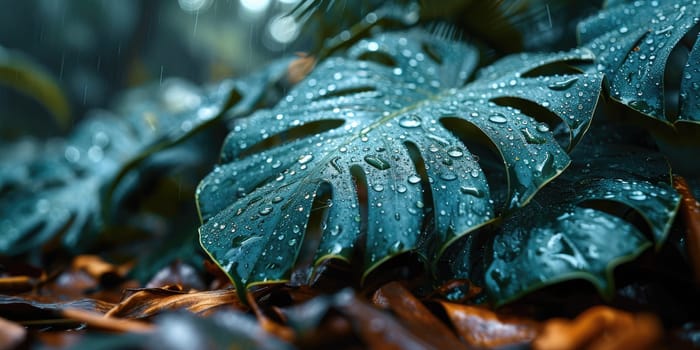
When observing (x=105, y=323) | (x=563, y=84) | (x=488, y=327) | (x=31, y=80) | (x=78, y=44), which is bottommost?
(x=488, y=327)

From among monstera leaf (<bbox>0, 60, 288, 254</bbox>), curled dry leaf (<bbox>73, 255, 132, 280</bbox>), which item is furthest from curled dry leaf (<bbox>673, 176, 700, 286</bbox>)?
curled dry leaf (<bbox>73, 255, 132, 280</bbox>)

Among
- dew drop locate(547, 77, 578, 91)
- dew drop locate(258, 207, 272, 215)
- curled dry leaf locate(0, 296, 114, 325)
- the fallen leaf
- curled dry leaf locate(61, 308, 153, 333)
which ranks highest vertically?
dew drop locate(547, 77, 578, 91)

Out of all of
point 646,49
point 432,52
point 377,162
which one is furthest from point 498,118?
point 432,52

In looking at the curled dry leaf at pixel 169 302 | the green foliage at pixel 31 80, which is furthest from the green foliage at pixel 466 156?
the green foliage at pixel 31 80

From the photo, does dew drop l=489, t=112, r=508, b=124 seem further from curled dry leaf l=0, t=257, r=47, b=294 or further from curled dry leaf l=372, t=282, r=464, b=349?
curled dry leaf l=0, t=257, r=47, b=294

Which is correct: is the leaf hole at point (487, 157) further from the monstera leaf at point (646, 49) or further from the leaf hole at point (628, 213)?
the monstera leaf at point (646, 49)

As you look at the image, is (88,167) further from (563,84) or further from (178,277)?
(563,84)

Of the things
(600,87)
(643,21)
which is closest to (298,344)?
(600,87)
